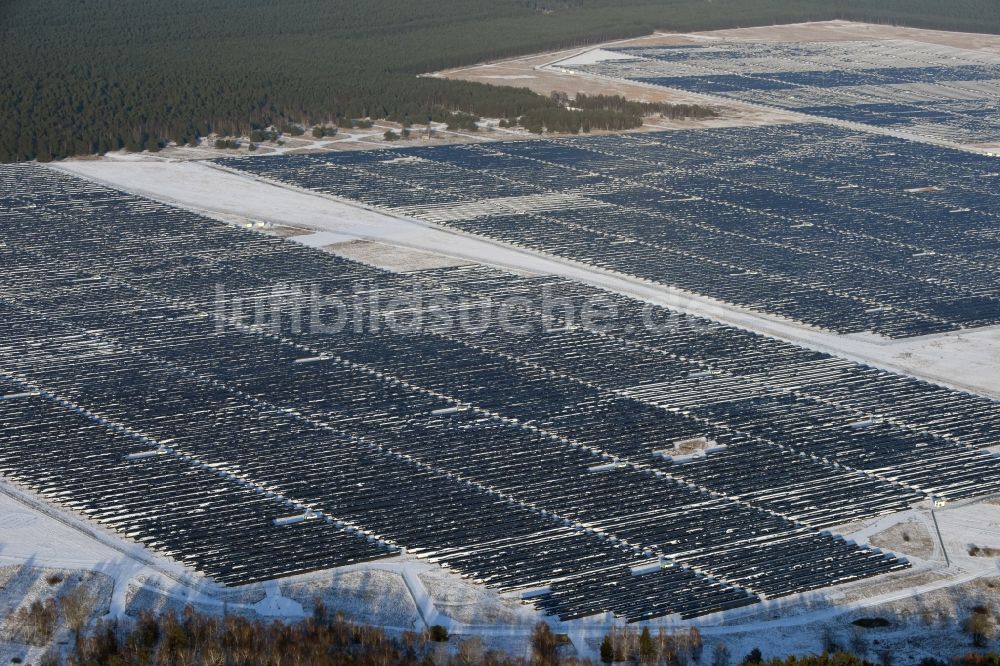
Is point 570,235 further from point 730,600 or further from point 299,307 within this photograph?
point 730,600

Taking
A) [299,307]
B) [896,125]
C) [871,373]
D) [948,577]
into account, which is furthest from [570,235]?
[896,125]

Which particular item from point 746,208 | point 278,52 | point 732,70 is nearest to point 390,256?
point 746,208

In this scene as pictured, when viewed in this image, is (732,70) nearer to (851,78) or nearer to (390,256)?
(851,78)

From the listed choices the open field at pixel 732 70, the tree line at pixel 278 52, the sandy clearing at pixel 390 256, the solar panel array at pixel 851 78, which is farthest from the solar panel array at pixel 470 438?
the solar panel array at pixel 851 78

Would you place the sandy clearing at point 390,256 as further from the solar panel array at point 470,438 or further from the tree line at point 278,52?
the tree line at point 278,52

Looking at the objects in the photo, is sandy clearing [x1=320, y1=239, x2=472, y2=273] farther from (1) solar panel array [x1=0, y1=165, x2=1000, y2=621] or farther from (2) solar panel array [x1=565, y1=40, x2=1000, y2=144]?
(2) solar panel array [x1=565, y1=40, x2=1000, y2=144]

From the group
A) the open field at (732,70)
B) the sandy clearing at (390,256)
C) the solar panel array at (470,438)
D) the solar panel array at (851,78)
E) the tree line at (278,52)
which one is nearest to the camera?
the solar panel array at (470,438)
